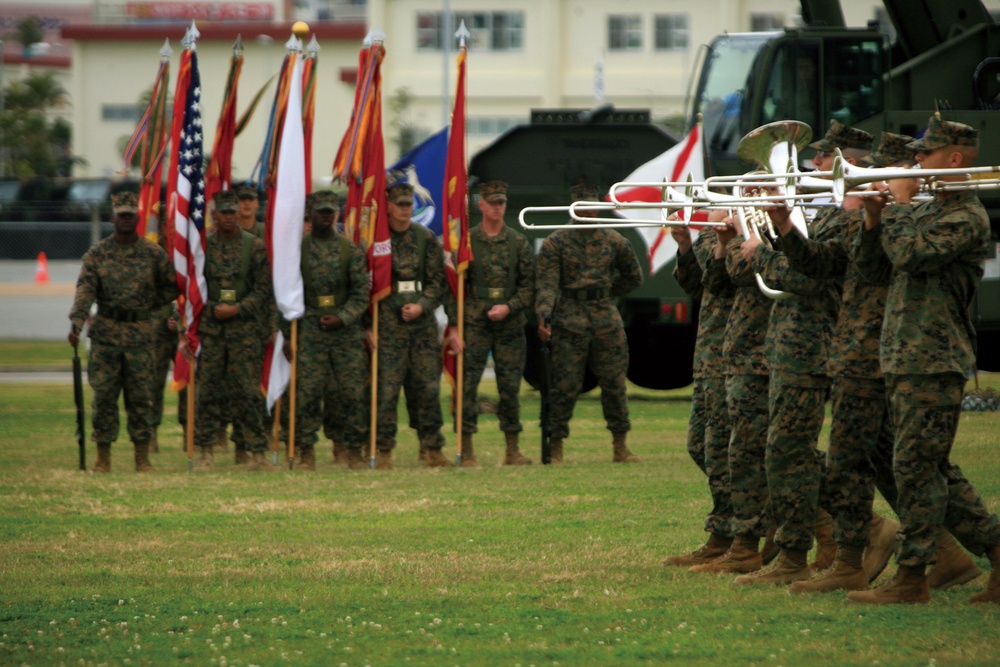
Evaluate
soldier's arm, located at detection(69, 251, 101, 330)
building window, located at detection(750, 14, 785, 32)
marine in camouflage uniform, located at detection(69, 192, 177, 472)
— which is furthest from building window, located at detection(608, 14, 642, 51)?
soldier's arm, located at detection(69, 251, 101, 330)

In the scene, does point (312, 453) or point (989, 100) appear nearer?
point (312, 453)

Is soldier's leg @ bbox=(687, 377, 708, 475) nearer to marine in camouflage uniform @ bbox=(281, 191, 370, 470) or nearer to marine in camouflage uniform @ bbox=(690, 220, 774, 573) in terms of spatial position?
marine in camouflage uniform @ bbox=(690, 220, 774, 573)

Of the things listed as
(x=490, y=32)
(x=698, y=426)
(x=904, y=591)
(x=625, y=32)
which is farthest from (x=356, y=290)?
(x=625, y=32)

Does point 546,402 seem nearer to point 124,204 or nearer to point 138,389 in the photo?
point 138,389

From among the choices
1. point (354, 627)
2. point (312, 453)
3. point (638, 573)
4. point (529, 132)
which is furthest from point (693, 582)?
point (529, 132)

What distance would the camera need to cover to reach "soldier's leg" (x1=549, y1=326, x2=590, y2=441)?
13062 mm

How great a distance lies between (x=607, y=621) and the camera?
6.68 m

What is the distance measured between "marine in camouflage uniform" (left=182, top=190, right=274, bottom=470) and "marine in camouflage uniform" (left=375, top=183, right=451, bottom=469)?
1.02 m

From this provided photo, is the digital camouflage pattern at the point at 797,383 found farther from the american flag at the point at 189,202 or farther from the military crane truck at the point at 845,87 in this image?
the military crane truck at the point at 845,87

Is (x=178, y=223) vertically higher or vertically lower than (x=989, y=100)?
lower

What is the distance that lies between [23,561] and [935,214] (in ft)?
17.0

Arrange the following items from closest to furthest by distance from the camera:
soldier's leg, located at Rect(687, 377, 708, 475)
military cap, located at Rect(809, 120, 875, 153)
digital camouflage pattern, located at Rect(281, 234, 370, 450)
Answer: military cap, located at Rect(809, 120, 875, 153), soldier's leg, located at Rect(687, 377, 708, 475), digital camouflage pattern, located at Rect(281, 234, 370, 450)

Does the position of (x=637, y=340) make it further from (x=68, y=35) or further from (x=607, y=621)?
(x=68, y=35)

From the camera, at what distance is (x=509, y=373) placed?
1298 cm
